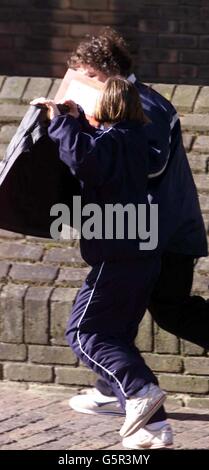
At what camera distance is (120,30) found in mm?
10477

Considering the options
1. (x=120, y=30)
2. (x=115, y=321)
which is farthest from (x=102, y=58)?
(x=120, y=30)

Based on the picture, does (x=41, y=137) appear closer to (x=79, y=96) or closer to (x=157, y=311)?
(x=79, y=96)

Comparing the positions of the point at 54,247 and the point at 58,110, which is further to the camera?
the point at 54,247

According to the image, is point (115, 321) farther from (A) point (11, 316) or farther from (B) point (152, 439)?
(A) point (11, 316)

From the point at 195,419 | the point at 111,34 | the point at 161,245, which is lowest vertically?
the point at 195,419

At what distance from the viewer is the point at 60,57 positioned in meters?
10.6

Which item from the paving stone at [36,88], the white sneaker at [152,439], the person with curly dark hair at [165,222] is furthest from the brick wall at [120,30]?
the white sneaker at [152,439]

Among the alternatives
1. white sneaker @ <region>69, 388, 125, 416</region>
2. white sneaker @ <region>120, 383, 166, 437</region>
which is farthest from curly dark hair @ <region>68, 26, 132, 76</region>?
white sneaker @ <region>69, 388, 125, 416</region>

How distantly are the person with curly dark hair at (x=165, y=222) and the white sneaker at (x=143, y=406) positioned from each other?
0.04 metres

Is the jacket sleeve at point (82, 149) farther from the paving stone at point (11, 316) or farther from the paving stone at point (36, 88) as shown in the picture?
the paving stone at point (36, 88)

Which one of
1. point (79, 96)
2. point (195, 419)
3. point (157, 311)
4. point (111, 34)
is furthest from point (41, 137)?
point (195, 419)

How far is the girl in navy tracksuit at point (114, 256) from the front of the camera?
4871 mm

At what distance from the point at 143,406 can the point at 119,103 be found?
1164mm

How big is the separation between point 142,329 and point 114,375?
69 centimetres
